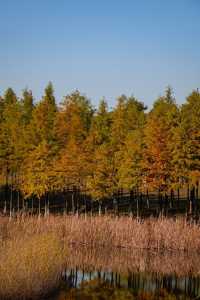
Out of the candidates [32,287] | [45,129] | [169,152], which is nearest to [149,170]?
[169,152]

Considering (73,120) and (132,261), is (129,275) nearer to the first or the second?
(132,261)

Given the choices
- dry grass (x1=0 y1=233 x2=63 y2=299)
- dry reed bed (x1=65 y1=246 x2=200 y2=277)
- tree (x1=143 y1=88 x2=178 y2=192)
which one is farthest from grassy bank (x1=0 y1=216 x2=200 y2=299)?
tree (x1=143 y1=88 x2=178 y2=192)

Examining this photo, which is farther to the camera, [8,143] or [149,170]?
[8,143]

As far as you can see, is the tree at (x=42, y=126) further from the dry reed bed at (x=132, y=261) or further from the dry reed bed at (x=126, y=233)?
the dry reed bed at (x=132, y=261)

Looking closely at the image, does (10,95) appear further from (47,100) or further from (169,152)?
(169,152)

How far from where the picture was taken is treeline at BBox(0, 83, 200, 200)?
42.6 metres

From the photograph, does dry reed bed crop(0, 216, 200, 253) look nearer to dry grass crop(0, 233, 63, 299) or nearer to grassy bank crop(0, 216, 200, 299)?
grassy bank crop(0, 216, 200, 299)

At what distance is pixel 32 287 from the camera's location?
1459 cm

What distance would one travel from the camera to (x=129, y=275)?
831 inches

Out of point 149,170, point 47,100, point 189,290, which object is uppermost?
point 47,100

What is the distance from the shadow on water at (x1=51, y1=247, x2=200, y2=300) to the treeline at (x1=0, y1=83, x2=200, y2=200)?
1850cm

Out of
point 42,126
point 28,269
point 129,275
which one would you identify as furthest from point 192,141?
point 28,269

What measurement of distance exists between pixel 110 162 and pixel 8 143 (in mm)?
11924

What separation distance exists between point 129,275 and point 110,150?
25.5m
